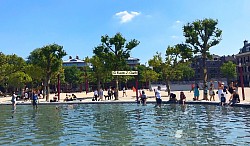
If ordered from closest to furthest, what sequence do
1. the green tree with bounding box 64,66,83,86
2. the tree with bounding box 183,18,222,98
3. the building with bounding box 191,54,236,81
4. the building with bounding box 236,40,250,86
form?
the tree with bounding box 183,18,222,98
the building with bounding box 236,40,250,86
the green tree with bounding box 64,66,83,86
the building with bounding box 191,54,236,81

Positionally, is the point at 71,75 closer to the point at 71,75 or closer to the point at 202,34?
the point at 71,75

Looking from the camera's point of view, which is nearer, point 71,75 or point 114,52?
point 114,52

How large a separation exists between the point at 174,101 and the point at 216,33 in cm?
1029

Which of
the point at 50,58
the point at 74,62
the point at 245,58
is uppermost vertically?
the point at 74,62

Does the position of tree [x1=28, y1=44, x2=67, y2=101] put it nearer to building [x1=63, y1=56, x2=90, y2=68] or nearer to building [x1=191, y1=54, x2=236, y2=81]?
building [x1=63, y1=56, x2=90, y2=68]

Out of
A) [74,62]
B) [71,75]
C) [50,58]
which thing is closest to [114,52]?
[50,58]

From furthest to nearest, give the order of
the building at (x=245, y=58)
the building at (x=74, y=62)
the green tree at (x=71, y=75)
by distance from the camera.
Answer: the building at (x=74, y=62), the green tree at (x=71, y=75), the building at (x=245, y=58)

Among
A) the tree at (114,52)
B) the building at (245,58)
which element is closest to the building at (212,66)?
the building at (245,58)

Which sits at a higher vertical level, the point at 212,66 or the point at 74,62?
the point at 74,62

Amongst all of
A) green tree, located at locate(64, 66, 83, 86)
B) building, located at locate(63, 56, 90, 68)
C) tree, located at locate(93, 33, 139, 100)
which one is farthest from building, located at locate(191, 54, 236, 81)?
tree, located at locate(93, 33, 139, 100)

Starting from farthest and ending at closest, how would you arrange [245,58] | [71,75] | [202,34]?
[71,75] < [245,58] < [202,34]

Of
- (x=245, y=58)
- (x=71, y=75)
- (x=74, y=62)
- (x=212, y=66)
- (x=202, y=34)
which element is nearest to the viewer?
(x=202, y=34)

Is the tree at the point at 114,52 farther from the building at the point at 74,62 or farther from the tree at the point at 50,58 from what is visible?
the building at the point at 74,62

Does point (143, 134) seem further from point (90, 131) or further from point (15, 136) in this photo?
point (15, 136)
